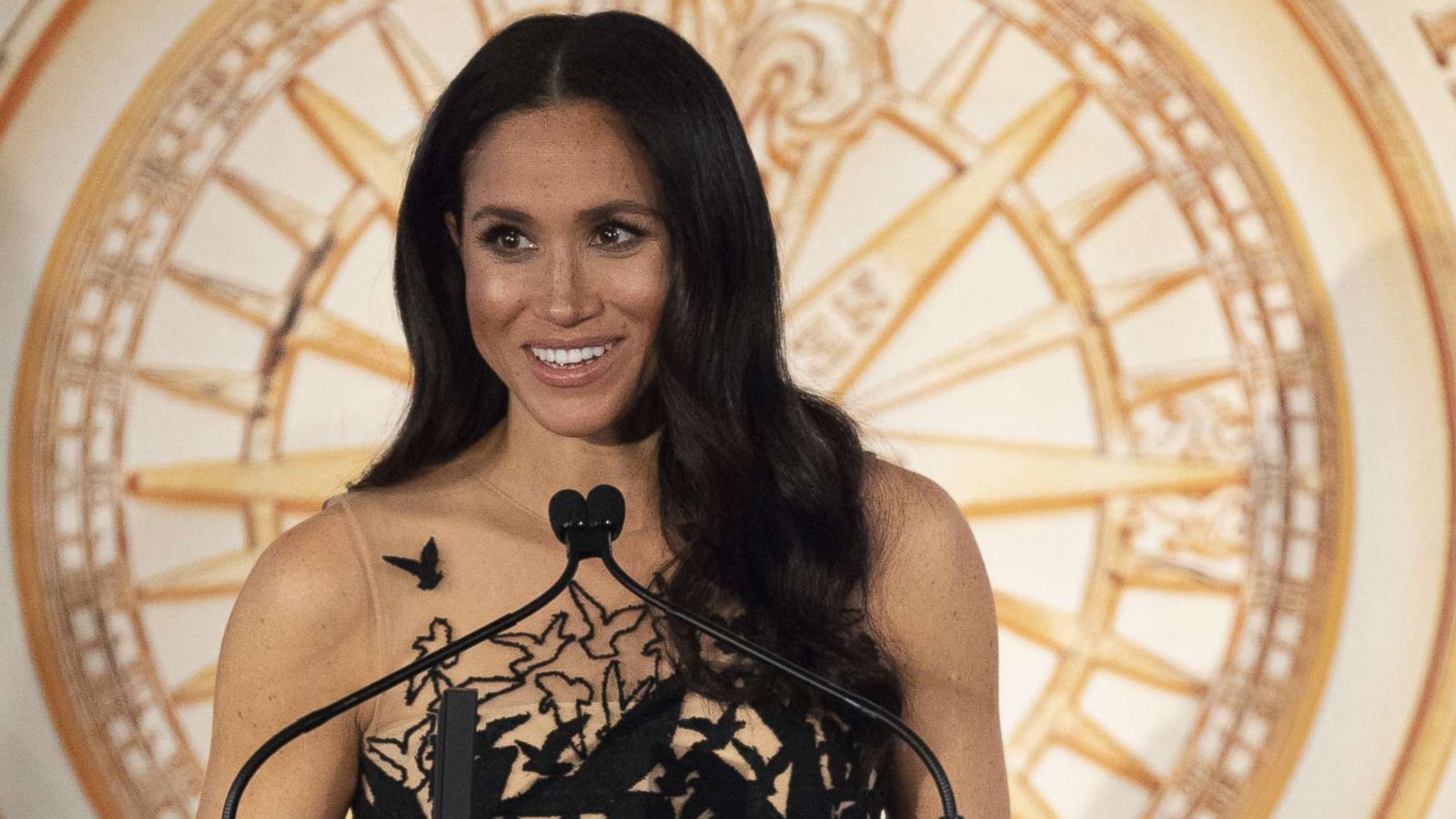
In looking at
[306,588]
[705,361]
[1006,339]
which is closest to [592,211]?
[705,361]

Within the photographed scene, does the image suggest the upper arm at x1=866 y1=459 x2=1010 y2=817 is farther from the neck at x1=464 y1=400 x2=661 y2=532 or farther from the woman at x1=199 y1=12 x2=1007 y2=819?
the neck at x1=464 y1=400 x2=661 y2=532

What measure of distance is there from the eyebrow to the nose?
0.04 meters

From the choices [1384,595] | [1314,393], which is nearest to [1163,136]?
[1314,393]

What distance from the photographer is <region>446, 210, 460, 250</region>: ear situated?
4.97 ft

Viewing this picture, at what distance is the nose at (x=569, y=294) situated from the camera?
137cm

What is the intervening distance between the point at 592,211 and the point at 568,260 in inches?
1.8

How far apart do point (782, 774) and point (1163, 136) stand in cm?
131

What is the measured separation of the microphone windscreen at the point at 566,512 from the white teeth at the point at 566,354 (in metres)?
0.28

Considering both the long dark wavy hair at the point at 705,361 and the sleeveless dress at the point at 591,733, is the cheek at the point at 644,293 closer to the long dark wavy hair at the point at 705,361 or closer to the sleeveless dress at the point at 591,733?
the long dark wavy hair at the point at 705,361

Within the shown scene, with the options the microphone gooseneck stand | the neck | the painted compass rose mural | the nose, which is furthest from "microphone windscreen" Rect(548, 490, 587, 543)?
the painted compass rose mural

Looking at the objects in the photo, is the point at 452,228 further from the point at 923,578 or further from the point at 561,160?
the point at 923,578

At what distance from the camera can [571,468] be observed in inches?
60.4

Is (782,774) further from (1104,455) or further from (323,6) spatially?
(323,6)

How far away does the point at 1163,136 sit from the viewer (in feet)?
7.68
